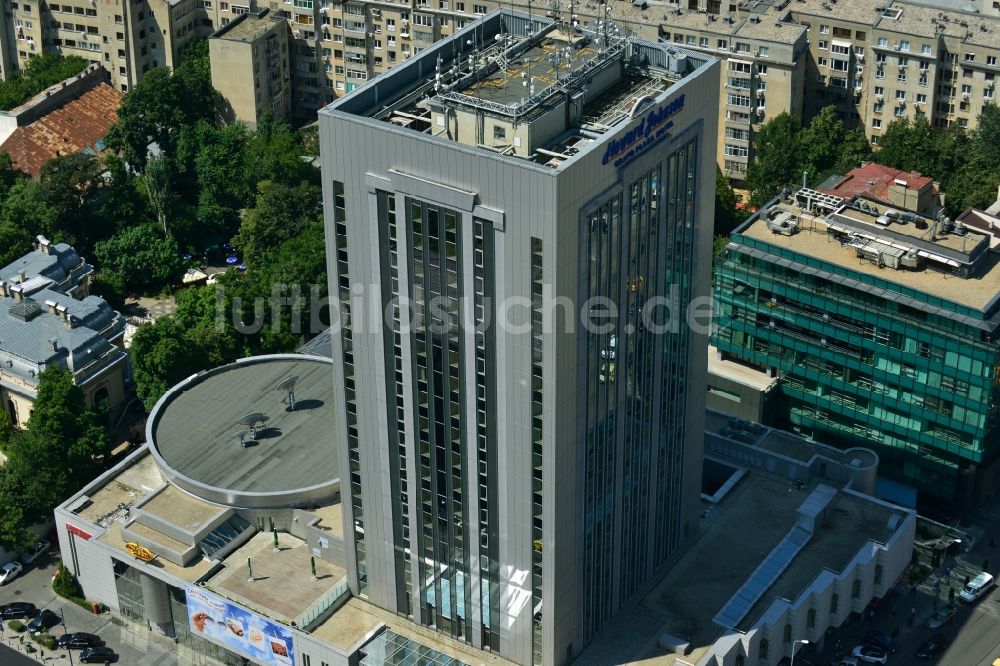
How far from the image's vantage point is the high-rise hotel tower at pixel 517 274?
6900 inches

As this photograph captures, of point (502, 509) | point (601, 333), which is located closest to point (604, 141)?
point (601, 333)

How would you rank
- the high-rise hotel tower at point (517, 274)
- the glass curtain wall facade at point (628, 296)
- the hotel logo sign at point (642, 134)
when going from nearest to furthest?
1. the high-rise hotel tower at point (517, 274)
2. the hotel logo sign at point (642, 134)
3. the glass curtain wall facade at point (628, 296)

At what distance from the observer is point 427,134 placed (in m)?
177

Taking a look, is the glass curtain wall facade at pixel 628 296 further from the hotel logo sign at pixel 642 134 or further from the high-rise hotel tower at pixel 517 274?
the hotel logo sign at pixel 642 134

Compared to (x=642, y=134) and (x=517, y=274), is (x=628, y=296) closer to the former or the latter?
(x=517, y=274)

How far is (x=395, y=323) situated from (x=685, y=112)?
123 ft

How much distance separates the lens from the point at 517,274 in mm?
175250

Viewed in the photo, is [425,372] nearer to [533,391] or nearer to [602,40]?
[533,391]

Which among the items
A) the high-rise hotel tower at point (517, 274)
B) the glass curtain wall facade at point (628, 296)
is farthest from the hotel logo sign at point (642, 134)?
the glass curtain wall facade at point (628, 296)

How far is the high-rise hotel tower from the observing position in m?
175

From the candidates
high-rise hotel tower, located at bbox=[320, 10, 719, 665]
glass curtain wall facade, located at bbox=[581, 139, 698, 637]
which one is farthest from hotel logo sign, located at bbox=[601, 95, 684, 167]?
glass curtain wall facade, located at bbox=[581, 139, 698, 637]

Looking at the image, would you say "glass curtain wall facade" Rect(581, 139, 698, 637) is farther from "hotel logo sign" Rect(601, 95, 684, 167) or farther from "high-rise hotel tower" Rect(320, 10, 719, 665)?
"hotel logo sign" Rect(601, 95, 684, 167)

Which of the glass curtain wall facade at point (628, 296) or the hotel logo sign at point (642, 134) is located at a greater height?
the hotel logo sign at point (642, 134)

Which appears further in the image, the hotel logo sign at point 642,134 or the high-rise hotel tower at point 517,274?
the hotel logo sign at point 642,134
